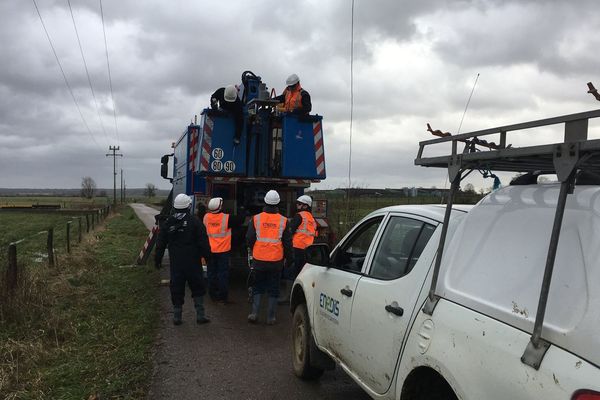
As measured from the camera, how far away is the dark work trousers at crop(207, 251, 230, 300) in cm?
879

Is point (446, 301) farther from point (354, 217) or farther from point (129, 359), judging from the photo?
point (354, 217)

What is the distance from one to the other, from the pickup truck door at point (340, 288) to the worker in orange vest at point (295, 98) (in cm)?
597

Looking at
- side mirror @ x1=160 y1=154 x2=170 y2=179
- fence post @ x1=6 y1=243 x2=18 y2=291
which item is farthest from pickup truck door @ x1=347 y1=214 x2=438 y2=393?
side mirror @ x1=160 y1=154 x2=170 y2=179

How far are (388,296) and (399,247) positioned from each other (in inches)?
18.2

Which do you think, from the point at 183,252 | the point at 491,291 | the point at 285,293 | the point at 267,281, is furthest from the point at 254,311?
the point at 491,291

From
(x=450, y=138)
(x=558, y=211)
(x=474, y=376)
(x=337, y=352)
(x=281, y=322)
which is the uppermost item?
(x=450, y=138)

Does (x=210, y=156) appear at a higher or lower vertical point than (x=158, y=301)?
higher

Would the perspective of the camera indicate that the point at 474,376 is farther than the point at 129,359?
No

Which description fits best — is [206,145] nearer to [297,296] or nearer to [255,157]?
[255,157]

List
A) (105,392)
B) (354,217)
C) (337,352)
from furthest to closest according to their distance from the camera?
(354,217), (105,392), (337,352)

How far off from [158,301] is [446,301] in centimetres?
677

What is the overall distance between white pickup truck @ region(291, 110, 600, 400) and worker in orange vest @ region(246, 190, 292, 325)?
349cm

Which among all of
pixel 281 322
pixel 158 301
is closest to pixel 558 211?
pixel 281 322

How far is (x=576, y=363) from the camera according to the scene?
6.47ft
